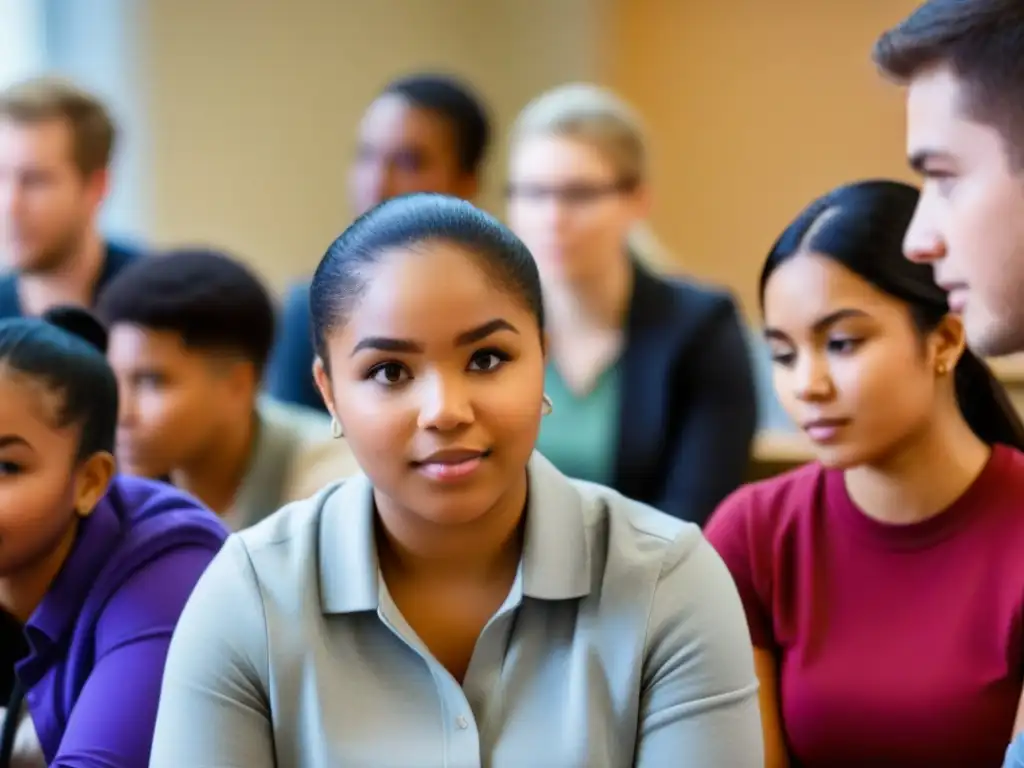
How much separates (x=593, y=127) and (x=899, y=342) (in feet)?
3.15

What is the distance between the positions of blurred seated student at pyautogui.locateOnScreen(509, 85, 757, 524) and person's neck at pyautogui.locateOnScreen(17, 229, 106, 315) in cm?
72

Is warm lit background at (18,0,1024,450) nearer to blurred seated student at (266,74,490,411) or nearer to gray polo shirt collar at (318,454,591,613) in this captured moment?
blurred seated student at (266,74,490,411)

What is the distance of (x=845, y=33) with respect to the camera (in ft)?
9.55

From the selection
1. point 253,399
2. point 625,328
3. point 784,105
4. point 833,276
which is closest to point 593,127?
point 625,328

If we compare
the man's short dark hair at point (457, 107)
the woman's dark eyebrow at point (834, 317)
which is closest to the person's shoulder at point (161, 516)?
the woman's dark eyebrow at point (834, 317)

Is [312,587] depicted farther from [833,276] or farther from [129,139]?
[129,139]

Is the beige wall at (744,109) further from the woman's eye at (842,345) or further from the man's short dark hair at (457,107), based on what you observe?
the woman's eye at (842,345)

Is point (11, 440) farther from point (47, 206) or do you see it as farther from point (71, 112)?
point (71, 112)

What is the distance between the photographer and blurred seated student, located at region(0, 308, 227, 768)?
3.64 feet

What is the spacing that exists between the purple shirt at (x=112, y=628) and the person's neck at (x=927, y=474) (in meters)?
0.65

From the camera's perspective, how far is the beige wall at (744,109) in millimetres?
2904

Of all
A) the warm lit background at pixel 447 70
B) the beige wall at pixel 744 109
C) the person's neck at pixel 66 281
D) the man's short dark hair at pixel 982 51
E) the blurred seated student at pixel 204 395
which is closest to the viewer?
the man's short dark hair at pixel 982 51

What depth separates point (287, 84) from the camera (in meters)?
2.94

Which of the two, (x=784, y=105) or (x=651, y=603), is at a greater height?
(x=784, y=105)
